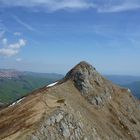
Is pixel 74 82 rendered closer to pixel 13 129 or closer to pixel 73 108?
pixel 73 108

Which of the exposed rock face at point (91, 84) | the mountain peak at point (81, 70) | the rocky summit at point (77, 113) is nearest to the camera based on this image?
the rocky summit at point (77, 113)

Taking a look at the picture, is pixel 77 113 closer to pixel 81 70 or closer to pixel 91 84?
pixel 91 84

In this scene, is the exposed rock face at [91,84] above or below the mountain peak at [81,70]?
below

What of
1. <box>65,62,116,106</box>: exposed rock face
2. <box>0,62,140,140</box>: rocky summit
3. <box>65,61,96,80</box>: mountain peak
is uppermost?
<box>65,61,96,80</box>: mountain peak

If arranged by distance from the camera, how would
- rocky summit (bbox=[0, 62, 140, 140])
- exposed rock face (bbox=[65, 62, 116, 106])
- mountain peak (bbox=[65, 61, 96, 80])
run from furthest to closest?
mountain peak (bbox=[65, 61, 96, 80]) → exposed rock face (bbox=[65, 62, 116, 106]) → rocky summit (bbox=[0, 62, 140, 140])

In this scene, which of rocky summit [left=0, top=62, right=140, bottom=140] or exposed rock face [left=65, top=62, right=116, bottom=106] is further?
exposed rock face [left=65, top=62, right=116, bottom=106]

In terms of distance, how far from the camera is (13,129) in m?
65.1

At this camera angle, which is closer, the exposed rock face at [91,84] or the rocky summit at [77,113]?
the rocky summit at [77,113]

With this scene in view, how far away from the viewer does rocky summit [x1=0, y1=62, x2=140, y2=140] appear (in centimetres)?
6425

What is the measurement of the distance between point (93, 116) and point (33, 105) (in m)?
18.1

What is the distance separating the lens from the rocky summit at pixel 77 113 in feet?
211

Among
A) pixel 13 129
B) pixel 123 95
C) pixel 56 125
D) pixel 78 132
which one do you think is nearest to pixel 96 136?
pixel 78 132

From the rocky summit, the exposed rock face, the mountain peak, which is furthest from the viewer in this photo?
the mountain peak

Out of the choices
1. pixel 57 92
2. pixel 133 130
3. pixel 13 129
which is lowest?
pixel 133 130
